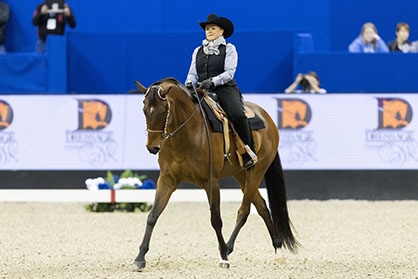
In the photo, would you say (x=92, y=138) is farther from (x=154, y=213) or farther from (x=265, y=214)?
(x=154, y=213)

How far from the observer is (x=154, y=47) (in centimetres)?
1429

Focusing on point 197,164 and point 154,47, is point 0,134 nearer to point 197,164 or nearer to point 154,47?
point 154,47

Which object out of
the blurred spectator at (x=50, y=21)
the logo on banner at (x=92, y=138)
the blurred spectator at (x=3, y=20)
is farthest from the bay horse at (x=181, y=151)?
the blurred spectator at (x=3, y=20)

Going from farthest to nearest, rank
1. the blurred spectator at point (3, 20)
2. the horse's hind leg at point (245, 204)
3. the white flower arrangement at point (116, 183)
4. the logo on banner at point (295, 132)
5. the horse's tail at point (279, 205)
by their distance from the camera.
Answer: the blurred spectator at point (3, 20)
the logo on banner at point (295, 132)
the white flower arrangement at point (116, 183)
the horse's tail at point (279, 205)
the horse's hind leg at point (245, 204)

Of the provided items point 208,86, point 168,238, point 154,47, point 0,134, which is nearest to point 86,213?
point 0,134

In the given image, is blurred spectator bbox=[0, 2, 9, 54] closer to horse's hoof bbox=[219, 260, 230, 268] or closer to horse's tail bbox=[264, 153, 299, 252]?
horse's tail bbox=[264, 153, 299, 252]

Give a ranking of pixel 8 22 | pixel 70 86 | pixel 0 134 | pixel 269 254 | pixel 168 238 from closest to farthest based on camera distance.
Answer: pixel 269 254 → pixel 168 238 → pixel 0 134 → pixel 70 86 → pixel 8 22

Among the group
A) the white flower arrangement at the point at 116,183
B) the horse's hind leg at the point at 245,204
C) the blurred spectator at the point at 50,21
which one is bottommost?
the white flower arrangement at the point at 116,183

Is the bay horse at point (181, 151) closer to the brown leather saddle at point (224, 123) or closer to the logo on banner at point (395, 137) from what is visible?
the brown leather saddle at point (224, 123)

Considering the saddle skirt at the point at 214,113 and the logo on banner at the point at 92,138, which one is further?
the logo on banner at the point at 92,138

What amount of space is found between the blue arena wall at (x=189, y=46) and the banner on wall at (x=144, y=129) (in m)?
1.21

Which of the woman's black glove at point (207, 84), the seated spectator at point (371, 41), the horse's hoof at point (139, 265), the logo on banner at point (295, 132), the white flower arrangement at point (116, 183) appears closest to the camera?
the horse's hoof at point (139, 265)

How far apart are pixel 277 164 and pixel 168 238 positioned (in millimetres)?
1629

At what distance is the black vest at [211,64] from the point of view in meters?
7.21
